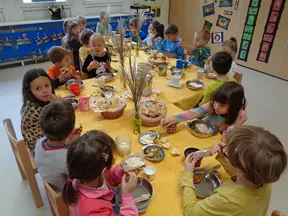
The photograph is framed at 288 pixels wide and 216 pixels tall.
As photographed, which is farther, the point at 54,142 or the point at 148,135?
the point at 148,135

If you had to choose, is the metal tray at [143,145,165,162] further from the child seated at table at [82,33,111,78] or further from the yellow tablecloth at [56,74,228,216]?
the child seated at table at [82,33,111,78]

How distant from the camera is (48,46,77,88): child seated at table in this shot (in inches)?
90.9

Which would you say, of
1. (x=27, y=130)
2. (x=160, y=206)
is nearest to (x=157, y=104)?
(x=160, y=206)

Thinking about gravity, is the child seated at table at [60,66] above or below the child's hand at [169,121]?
above

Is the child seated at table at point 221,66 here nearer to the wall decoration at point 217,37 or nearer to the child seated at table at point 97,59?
the child seated at table at point 97,59

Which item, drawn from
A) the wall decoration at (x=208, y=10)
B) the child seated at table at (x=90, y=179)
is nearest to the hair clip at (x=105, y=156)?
the child seated at table at (x=90, y=179)

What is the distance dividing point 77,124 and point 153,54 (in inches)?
68.9

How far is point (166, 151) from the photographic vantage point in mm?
1480

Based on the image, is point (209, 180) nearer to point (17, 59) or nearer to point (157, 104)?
point (157, 104)

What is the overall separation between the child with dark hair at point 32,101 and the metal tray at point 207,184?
1209mm

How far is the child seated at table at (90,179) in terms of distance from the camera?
965mm

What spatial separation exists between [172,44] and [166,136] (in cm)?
222

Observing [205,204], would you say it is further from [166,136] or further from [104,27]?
[104,27]

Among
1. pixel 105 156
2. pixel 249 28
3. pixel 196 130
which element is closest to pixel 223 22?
pixel 249 28
